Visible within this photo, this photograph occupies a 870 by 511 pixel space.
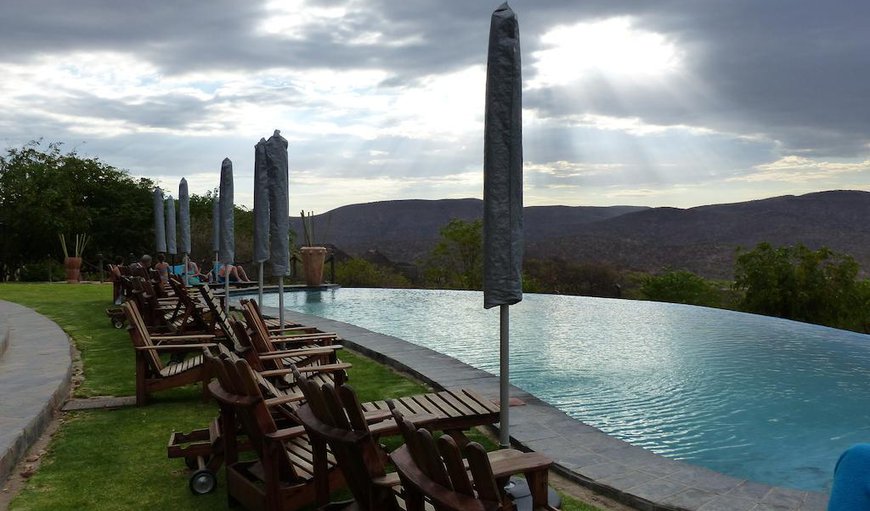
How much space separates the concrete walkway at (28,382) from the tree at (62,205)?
18790 mm

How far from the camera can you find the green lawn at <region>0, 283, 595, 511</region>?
161 inches

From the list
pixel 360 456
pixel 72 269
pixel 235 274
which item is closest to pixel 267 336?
pixel 360 456

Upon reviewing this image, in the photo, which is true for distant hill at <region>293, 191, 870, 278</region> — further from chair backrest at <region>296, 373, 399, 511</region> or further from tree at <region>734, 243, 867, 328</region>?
chair backrest at <region>296, 373, 399, 511</region>

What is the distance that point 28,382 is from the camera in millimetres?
6461

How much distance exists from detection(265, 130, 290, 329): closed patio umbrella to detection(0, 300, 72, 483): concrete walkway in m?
2.43

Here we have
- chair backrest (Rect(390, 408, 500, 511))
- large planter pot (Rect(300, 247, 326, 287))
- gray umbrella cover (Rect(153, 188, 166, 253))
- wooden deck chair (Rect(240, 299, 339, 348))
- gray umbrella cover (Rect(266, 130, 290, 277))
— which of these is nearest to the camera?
chair backrest (Rect(390, 408, 500, 511))

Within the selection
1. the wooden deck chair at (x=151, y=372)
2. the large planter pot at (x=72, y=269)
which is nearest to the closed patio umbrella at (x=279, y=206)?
the wooden deck chair at (x=151, y=372)

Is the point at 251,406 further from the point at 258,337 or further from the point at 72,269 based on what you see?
the point at 72,269

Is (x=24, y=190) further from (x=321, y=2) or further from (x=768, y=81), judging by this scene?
(x=768, y=81)

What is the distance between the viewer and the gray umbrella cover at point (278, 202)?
8453 millimetres

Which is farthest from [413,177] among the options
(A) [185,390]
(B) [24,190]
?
(A) [185,390]

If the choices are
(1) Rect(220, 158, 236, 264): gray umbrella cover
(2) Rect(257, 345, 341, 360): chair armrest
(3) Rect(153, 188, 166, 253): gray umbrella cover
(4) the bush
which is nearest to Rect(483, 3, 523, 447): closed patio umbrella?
(2) Rect(257, 345, 341, 360): chair armrest

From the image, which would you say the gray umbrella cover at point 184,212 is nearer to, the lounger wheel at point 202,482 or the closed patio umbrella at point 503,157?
the lounger wheel at point 202,482

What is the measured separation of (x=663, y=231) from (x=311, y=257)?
121 ft
